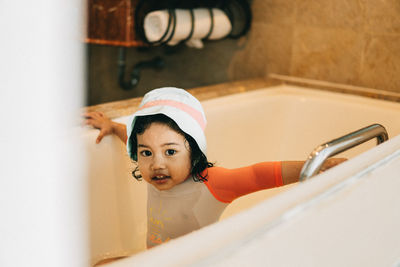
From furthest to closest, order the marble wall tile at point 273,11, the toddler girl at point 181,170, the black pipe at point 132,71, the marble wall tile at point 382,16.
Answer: the black pipe at point 132,71 < the marble wall tile at point 273,11 < the marble wall tile at point 382,16 < the toddler girl at point 181,170

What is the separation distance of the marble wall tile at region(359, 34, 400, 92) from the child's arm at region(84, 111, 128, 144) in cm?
98

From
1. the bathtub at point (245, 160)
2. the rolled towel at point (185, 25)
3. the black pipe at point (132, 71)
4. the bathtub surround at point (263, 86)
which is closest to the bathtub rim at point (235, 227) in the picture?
the bathtub at point (245, 160)

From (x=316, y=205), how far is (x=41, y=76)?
1.61ft

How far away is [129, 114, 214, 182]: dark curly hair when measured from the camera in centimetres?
79

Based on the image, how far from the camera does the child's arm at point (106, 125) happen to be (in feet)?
3.50

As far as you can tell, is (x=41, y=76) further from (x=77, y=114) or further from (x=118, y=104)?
(x=118, y=104)

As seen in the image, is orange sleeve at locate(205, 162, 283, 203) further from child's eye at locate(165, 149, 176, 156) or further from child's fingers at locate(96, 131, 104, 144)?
child's fingers at locate(96, 131, 104, 144)

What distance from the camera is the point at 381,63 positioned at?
1.55 m

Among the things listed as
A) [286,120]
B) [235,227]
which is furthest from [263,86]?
[235,227]

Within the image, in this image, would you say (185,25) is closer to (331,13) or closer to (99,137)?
(331,13)

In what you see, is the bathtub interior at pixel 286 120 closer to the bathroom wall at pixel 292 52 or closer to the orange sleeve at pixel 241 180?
the bathroom wall at pixel 292 52

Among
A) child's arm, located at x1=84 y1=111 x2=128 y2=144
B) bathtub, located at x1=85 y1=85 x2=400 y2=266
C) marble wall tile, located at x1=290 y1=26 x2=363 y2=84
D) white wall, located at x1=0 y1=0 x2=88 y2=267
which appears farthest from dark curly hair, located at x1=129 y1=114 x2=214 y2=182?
marble wall tile, located at x1=290 y1=26 x2=363 y2=84

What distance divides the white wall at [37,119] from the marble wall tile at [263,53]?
64.6 inches

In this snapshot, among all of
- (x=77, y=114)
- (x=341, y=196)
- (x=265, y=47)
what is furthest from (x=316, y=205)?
(x=265, y=47)
